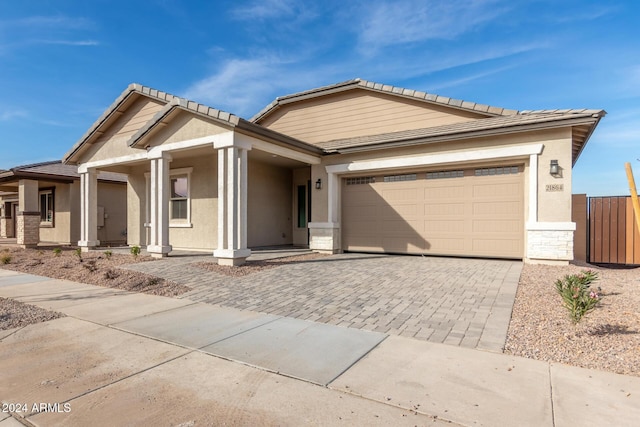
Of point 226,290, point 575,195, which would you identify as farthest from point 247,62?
point 575,195

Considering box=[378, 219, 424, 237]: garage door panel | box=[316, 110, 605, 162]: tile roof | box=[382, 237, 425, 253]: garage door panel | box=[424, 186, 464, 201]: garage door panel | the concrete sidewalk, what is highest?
box=[316, 110, 605, 162]: tile roof

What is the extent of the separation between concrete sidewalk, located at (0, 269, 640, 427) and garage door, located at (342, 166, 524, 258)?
716cm

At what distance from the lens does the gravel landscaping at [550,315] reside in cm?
350

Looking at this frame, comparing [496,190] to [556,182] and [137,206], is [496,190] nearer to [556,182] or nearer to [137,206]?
[556,182]

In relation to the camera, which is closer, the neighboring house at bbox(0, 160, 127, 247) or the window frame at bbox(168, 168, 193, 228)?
the window frame at bbox(168, 168, 193, 228)

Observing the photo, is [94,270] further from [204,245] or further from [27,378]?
[27,378]

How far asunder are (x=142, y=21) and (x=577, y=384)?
13068 millimetres

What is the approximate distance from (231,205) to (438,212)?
6.36 meters

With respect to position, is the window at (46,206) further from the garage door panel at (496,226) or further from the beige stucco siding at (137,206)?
the garage door panel at (496,226)

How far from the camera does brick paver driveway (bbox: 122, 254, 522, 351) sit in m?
4.47

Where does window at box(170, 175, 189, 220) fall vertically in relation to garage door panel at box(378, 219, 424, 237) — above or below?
above

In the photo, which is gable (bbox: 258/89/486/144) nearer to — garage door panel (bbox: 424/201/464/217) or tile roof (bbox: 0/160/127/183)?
garage door panel (bbox: 424/201/464/217)

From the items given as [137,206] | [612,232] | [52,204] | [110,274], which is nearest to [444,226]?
[612,232]

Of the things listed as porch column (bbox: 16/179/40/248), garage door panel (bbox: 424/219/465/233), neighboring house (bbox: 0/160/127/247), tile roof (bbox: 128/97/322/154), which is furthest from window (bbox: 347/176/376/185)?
porch column (bbox: 16/179/40/248)
